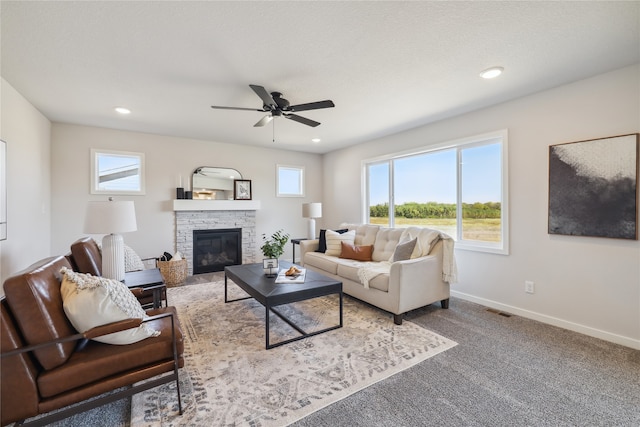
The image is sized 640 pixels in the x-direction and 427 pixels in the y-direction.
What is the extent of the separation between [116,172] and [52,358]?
13.0 feet

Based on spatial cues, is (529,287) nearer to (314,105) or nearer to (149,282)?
(314,105)

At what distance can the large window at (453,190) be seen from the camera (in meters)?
3.52

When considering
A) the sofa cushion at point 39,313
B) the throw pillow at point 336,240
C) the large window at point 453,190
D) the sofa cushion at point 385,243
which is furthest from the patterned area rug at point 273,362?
the large window at point 453,190

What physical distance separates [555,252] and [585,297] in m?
0.48

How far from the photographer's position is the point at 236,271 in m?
3.41

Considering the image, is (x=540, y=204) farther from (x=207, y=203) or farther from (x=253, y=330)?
(x=207, y=203)

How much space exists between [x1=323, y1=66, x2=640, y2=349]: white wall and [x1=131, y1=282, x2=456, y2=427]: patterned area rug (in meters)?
1.37

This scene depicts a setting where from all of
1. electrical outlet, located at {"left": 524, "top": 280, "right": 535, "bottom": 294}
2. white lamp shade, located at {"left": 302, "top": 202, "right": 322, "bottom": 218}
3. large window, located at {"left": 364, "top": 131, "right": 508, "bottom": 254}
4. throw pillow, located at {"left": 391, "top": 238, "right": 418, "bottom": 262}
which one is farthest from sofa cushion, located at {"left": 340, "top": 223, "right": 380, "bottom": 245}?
electrical outlet, located at {"left": 524, "top": 280, "right": 535, "bottom": 294}

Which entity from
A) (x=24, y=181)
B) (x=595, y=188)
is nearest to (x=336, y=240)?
(x=595, y=188)

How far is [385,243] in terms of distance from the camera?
13.5 feet

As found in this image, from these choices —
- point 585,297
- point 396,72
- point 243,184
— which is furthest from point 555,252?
point 243,184

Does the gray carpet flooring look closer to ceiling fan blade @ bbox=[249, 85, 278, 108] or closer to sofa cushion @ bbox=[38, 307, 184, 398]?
sofa cushion @ bbox=[38, 307, 184, 398]

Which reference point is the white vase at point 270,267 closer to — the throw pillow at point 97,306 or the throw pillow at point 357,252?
the throw pillow at point 357,252

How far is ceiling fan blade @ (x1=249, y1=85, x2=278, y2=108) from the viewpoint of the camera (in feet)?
8.09
